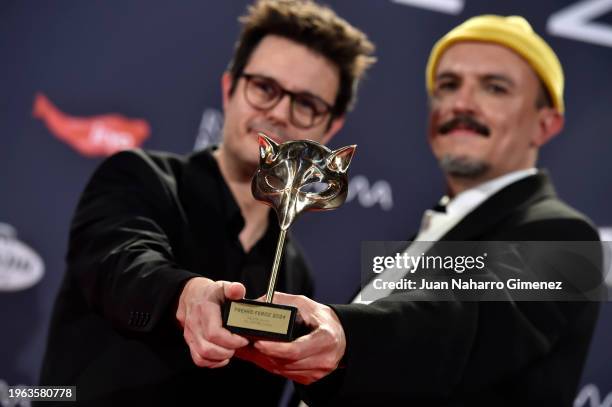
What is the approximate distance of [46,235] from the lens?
6.10 feet

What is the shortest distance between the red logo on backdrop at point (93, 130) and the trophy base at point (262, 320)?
1.29 m

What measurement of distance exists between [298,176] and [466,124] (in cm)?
90

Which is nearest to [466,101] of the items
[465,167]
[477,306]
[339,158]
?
[465,167]

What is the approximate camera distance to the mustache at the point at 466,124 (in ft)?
5.24

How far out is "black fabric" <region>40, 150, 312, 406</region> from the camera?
1.00 meters

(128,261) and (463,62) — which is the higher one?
(463,62)

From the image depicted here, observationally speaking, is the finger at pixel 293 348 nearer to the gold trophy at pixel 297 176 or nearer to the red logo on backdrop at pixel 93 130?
the gold trophy at pixel 297 176

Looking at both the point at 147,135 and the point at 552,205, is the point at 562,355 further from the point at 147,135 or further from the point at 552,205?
the point at 147,135

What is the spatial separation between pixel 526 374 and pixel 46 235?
1.29 meters

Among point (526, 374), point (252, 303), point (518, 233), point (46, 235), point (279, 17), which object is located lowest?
point (46, 235)

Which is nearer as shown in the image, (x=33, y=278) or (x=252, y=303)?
(x=252, y=303)

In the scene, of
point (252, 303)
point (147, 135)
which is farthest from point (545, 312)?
point (147, 135)

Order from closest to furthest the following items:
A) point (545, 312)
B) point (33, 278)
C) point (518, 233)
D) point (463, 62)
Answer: point (545, 312)
point (518, 233)
point (463, 62)
point (33, 278)

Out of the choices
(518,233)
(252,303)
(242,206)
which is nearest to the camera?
(252,303)
